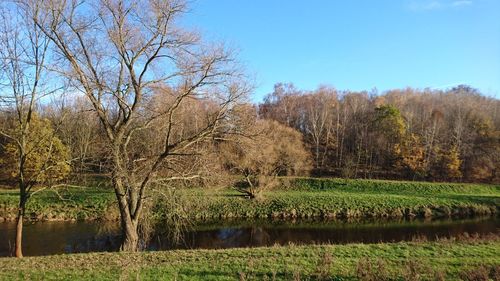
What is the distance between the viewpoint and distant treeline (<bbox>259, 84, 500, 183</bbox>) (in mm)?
50469

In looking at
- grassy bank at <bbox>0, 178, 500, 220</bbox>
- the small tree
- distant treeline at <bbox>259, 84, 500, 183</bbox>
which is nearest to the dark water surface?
grassy bank at <bbox>0, 178, 500, 220</bbox>

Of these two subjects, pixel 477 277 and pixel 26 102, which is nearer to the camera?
pixel 477 277

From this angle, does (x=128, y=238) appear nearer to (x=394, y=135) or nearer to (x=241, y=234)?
(x=241, y=234)

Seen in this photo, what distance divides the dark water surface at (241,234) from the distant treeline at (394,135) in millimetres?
20149

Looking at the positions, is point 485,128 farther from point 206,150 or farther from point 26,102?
point 26,102

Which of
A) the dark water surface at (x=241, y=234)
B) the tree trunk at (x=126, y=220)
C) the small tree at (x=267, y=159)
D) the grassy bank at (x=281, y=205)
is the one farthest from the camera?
the grassy bank at (x=281, y=205)

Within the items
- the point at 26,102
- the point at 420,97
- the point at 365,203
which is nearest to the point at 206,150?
the point at 26,102

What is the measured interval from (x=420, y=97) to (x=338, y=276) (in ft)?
247

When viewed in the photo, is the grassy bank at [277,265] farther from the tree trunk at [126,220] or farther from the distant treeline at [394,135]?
the distant treeline at [394,135]

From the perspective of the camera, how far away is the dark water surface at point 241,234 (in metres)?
18.5

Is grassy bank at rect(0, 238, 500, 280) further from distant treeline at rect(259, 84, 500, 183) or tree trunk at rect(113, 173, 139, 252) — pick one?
distant treeline at rect(259, 84, 500, 183)

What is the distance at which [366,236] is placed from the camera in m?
21.5

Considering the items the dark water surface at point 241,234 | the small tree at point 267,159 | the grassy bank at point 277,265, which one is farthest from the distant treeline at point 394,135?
the grassy bank at point 277,265

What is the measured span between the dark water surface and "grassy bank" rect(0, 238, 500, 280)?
4062 millimetres
